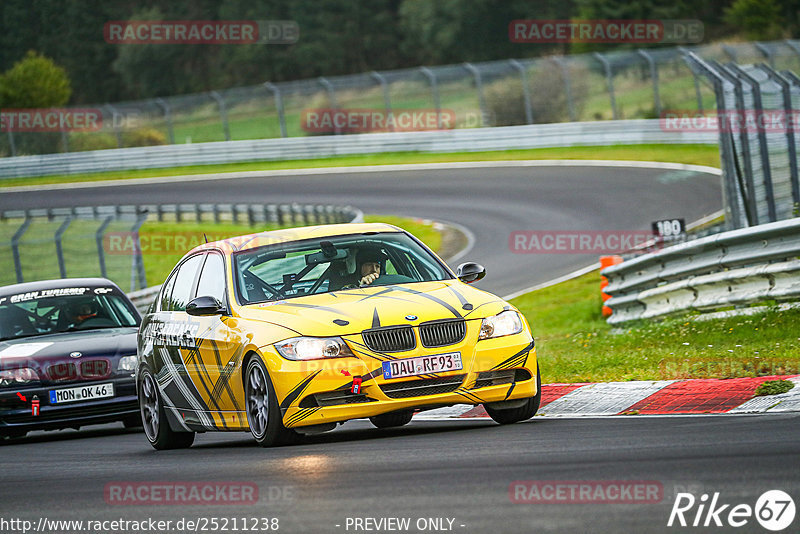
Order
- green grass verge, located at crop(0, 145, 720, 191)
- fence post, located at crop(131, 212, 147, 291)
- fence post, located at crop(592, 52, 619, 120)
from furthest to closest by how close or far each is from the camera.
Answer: fence post, located at crop(592, 52, 619, 120)
green grass verge, located at crop(0, 145, 720, 191)
fence post, located at crop(131, 212, 147, 291)

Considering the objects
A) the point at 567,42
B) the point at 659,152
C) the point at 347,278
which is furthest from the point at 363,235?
the point at 567,42

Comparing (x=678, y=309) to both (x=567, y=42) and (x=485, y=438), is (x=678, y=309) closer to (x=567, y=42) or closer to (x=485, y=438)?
(x=485, y=438)

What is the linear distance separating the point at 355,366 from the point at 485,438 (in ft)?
3.16

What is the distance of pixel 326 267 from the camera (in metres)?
9.69

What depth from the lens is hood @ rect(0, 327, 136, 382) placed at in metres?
12.6

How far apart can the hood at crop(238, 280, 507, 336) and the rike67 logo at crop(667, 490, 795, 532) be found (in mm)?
3470

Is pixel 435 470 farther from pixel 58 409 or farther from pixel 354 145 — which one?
pixel 354 145

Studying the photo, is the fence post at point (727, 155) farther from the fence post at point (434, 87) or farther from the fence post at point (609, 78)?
the fence post at point (434, 87)

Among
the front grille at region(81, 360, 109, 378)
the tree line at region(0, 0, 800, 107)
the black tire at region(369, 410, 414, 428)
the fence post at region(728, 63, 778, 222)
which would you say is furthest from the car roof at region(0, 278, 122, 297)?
the tree line at region(0, 0, 800, 107)

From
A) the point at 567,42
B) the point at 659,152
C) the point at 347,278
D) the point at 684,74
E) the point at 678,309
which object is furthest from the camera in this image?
the point at 567,42

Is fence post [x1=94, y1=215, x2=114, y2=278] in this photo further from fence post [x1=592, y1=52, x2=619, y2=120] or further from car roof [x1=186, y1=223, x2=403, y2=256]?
fence post [x1=592, y1=52, x2=619, y2=120]

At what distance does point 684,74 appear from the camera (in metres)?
43.8

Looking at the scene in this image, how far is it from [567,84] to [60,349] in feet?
112

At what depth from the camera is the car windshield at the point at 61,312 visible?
1347cm
